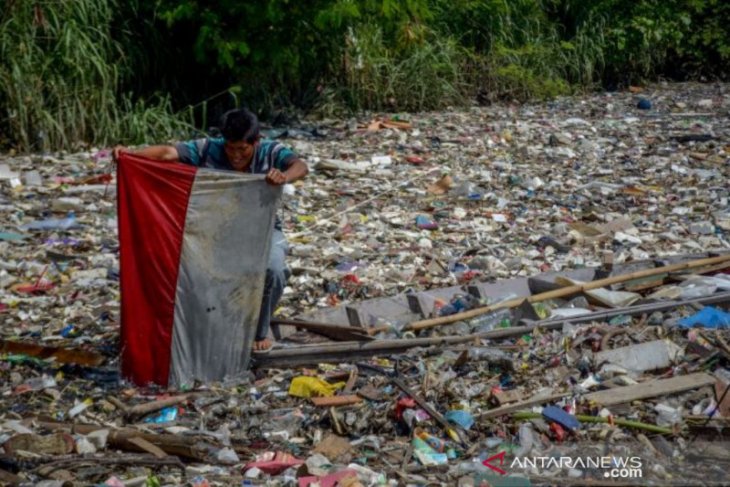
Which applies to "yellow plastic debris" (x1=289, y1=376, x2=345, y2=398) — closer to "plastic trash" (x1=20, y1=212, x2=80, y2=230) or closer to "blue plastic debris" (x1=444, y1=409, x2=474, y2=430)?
A: "blue plastic debris" (x1=444, y1=409, x2=474, y2=430)

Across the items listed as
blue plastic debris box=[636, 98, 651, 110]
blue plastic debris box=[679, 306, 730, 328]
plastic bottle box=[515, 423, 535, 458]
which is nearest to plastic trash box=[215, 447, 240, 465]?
plastic bottle box=[515, 423, 535, 458]

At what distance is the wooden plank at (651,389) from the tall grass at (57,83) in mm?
6774

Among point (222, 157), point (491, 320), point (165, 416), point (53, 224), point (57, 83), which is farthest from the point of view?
point (57, 83)

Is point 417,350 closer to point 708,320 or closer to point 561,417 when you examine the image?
point 561,417

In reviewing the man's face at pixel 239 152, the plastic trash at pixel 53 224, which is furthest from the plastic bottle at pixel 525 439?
the plastic trash at pixel 53 224

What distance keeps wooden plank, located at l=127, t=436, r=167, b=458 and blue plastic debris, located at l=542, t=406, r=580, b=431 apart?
161 centimetres

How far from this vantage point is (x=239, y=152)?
16.9ft

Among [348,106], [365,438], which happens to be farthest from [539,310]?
[348,106]

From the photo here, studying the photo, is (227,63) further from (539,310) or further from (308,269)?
(539,310)

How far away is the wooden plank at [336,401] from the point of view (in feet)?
15.8

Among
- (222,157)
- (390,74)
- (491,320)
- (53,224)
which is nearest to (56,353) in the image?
(222,157)

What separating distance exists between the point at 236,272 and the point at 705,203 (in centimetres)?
531

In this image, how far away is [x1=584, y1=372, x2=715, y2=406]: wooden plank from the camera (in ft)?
15.6

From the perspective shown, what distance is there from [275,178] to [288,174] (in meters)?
0.12
